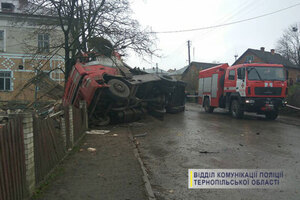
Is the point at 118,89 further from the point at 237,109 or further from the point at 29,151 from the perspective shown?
the point at 29,151

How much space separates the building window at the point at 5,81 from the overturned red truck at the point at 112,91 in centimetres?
1297

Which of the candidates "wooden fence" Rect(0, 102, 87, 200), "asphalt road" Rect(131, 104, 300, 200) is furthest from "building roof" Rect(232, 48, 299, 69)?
"wooden fence" Rect(0, 102, 87, 200)

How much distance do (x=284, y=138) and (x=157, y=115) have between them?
259 inches

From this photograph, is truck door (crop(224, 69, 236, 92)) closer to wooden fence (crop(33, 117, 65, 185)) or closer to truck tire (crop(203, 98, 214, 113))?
truck tire (crop(203, 98, 214, 113))

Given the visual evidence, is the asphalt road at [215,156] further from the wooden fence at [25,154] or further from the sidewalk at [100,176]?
the wooden fence at [25,154]

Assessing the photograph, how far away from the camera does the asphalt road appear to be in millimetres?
4066

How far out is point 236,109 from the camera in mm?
13547

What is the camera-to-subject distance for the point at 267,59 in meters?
41.5

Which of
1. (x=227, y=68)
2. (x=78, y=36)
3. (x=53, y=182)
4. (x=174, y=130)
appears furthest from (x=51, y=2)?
(x=53, y=182)

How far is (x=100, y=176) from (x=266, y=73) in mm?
10718

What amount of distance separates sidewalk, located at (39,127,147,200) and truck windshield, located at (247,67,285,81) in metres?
8.14

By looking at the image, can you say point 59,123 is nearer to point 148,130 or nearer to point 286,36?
point 148,130

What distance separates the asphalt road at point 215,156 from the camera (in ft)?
13.3

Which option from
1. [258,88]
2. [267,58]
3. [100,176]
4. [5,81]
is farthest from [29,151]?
[267,58]
